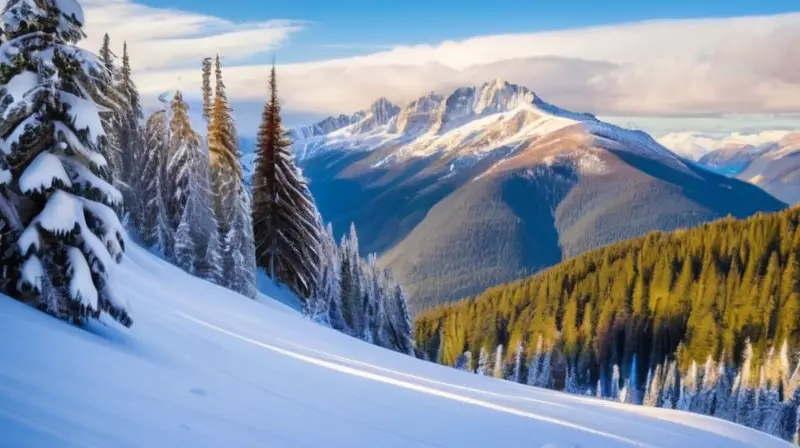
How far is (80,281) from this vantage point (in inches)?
382

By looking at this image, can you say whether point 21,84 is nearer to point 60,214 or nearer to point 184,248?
point 60,214

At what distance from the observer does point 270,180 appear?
3550cm

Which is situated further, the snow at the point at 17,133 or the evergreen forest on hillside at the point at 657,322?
the evergreen forest on hillside at the point at 657,322

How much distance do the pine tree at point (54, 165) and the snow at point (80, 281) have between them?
1 centimetres

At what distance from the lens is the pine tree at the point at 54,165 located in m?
9.66

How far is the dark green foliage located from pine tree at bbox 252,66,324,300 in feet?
263

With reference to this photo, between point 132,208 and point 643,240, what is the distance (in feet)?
457

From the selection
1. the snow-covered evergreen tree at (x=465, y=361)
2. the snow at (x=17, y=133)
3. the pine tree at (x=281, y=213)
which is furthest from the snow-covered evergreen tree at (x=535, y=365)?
the snow at (x=17, y=133)

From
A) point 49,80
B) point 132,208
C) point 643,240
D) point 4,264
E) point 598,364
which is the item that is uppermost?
point 49,80

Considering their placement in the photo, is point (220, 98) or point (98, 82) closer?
point (98, 82)

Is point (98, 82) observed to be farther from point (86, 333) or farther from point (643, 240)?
point (643, 240)

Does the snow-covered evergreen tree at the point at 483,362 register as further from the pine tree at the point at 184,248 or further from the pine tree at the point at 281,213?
the pine tree at the point at 184,248

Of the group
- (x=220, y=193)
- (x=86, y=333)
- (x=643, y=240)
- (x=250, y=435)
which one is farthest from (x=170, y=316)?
(x=643, y=240)

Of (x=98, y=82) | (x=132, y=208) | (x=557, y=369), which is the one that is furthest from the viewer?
(x=557, y=369)
